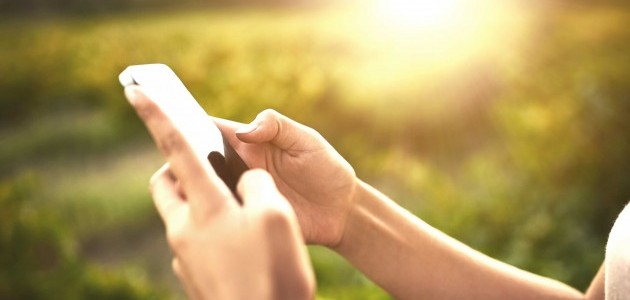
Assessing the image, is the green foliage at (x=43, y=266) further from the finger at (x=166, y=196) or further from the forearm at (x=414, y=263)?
the finger at (x=166, y=196)

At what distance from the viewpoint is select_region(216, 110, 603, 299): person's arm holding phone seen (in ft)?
3.09

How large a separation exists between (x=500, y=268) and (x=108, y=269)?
1774mm

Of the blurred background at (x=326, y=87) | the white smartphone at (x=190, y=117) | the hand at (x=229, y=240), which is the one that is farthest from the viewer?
the blurred background at (x=326, y=87)

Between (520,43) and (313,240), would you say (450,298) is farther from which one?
(520,43)

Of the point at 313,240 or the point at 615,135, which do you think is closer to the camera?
the point at 313,240

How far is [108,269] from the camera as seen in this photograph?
246 centimetres

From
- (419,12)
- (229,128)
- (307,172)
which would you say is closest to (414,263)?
(307,172)

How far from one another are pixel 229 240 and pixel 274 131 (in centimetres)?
39

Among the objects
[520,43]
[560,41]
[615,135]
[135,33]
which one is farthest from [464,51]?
[135,33]

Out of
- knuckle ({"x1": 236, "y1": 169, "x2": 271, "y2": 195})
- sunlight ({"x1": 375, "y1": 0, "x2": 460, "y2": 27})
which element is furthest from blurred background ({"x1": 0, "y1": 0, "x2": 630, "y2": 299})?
knuckle ({"x1": 236, "y1": 169, "x2": 271, "y2": 195})

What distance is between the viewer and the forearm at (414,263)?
0.99m

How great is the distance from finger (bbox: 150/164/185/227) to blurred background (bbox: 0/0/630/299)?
1895mm

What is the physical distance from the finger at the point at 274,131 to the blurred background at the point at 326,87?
168 centimetres

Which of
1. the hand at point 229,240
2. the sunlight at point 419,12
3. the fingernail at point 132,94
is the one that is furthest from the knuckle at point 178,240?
the sunlight at point 419,12
